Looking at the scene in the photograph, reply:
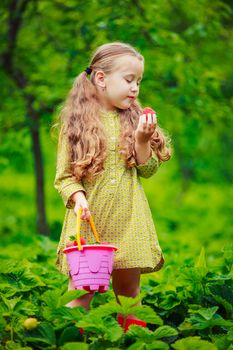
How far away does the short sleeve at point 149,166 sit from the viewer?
375 cm

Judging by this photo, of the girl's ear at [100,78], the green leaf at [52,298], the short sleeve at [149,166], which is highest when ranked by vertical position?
the girl's ear at [100,78]

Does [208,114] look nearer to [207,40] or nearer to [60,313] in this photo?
[207,40]

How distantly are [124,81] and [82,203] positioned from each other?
66 cm

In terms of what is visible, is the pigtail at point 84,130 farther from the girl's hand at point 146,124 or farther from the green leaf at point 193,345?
the green leaf at point 193,345

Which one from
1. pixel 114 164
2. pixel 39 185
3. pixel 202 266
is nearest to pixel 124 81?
pixel 114 164

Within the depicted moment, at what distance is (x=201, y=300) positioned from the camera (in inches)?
154

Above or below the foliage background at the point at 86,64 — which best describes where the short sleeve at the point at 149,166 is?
below

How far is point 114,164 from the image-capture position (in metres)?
3.75

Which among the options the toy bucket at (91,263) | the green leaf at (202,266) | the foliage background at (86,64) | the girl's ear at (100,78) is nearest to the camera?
the toy bucket at (91,263)

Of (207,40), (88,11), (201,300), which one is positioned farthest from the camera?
(207,40)

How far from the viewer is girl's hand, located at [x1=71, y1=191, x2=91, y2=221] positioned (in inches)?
138

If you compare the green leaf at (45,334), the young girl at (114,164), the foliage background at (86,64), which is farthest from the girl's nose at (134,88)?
the foliage background at (86,64)

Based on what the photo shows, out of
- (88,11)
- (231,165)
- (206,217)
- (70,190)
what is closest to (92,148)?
(70,190)

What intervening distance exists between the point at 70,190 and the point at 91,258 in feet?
1.44
